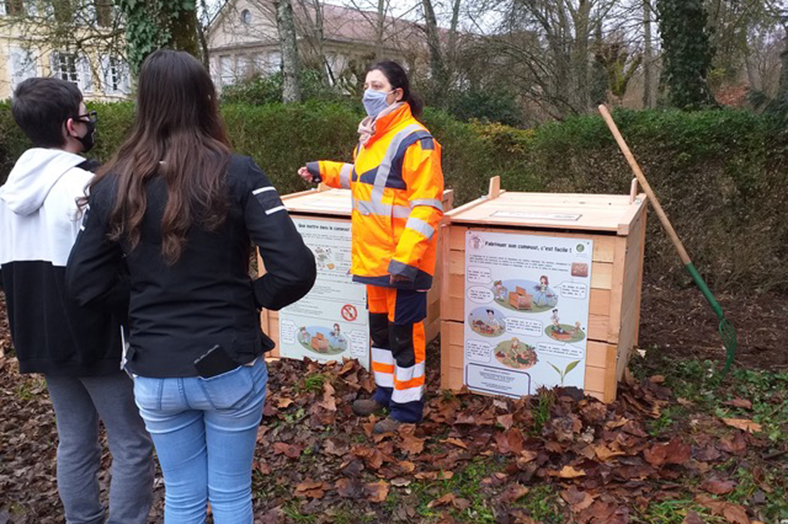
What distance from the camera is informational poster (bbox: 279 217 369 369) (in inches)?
175

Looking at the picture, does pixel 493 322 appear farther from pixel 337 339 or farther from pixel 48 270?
pixel 48 270

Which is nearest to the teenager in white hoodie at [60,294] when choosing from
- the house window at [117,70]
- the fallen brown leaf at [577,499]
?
the fallen brown leaf at [577,499]

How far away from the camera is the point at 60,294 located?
242 centimetres

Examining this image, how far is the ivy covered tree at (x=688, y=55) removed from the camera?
28.6 feet

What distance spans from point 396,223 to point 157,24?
3594mm

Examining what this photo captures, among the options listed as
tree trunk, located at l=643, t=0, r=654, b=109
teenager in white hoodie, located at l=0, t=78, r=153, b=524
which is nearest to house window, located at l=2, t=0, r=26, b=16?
teenager in white hoodie, located at l=0, t=78, r=153, b=524

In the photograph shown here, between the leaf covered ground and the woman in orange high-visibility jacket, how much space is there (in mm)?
351

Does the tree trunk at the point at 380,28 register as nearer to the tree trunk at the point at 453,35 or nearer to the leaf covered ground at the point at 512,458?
the tree trunk at the point at 453,35

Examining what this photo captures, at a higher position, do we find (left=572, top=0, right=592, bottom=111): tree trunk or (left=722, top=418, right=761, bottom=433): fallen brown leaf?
(left=572, top=0, right=592, bottom=111): tree trunk

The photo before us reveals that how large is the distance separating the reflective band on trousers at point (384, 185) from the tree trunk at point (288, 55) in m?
8.26

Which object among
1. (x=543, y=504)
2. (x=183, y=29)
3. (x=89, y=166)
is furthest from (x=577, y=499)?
(x=183, y=29)

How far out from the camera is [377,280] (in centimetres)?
366

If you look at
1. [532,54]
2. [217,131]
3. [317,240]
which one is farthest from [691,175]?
[532,54]

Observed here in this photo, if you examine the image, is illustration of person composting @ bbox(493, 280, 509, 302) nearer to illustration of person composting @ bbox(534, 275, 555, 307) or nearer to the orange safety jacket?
illustration of person composting @ bbox(534, 275, 555, 307)
